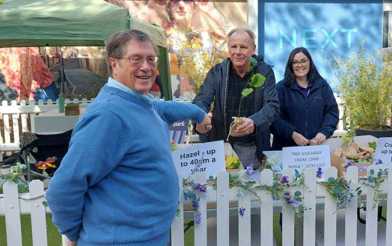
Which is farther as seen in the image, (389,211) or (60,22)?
(60,22)

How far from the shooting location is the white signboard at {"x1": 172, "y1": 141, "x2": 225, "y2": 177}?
2336mm

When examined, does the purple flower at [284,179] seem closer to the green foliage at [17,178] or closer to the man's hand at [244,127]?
the man's hand at [244,127]

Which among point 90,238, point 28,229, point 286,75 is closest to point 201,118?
point 90,238

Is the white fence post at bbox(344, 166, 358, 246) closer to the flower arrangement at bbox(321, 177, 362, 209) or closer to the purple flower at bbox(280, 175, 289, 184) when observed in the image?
the flower arrangement at bbox(321, 177, 362, 209)

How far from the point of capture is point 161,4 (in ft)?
27.0

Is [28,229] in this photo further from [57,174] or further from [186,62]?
[186,62]

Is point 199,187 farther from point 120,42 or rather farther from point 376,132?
point 376,132

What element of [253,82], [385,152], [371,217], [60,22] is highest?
[60,22]

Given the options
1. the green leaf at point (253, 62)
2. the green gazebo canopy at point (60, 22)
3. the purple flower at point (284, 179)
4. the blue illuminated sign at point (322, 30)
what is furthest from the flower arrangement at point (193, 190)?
the blue illuminated sign at point (322, 30)

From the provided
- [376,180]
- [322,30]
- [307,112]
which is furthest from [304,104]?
Answer: [322,30]

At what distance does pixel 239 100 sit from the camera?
2.87 m

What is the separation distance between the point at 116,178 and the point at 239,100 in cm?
141

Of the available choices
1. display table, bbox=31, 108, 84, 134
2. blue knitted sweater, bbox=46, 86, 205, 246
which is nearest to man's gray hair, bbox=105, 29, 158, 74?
blue knitted sweater, bbox=46, 86, 205, 246

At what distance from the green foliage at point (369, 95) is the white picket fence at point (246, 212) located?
3.53 meters
